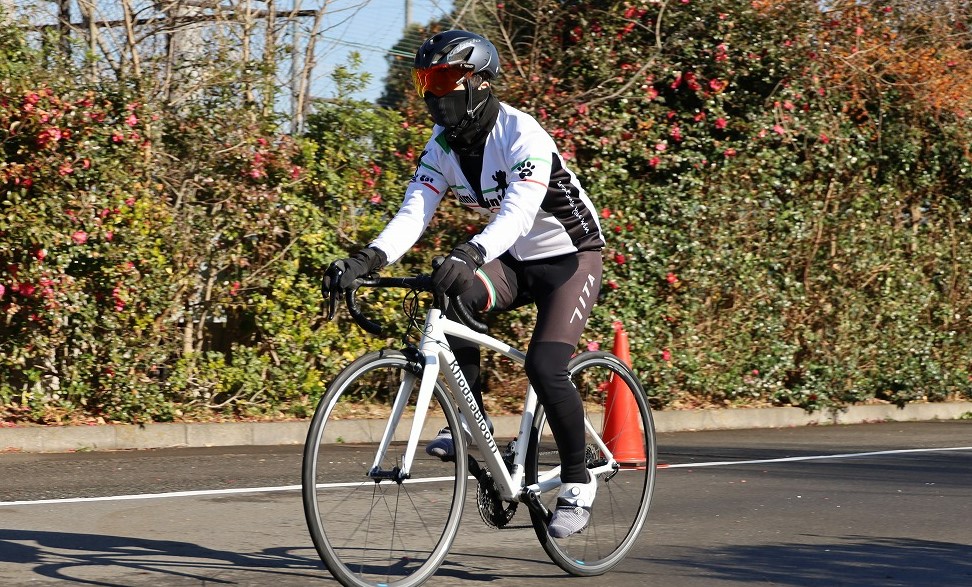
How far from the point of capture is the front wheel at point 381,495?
165 inches

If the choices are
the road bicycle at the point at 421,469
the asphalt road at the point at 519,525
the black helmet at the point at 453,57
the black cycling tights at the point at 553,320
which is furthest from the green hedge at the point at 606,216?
the black helmet at the point at 453,57

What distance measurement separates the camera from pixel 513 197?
464cm

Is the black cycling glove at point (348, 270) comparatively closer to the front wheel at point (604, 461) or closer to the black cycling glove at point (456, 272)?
the black cycling glove at point (456, 272)

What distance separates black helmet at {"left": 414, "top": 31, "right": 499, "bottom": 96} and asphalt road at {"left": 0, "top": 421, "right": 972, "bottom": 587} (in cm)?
185

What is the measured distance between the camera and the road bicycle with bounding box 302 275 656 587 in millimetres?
4262

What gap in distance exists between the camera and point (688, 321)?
38.0 ft

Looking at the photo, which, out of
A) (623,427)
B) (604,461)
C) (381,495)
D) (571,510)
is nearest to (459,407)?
(381,495)

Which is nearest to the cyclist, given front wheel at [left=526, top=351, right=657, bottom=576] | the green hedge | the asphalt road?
front wheel at [left=526, top=351, right=657, bottom=576]

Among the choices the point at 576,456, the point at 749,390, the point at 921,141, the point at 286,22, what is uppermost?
the point at 286,22

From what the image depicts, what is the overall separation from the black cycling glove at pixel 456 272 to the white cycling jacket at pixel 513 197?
0.12 metres

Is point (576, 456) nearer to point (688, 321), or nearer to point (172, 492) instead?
point (172, 492)

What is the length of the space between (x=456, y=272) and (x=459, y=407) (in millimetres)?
647

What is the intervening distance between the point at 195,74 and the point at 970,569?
23.9 ft

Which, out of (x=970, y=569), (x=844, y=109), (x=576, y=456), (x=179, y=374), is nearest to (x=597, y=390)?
(x=576, y=456)
